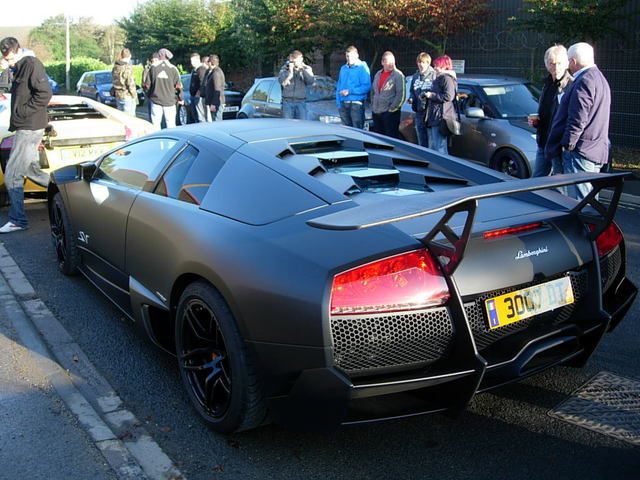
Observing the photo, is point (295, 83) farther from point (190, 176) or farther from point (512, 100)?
point (190, 176)

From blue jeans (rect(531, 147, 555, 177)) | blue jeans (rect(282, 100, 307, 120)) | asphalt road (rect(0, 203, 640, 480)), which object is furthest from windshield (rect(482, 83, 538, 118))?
asphalt road (rect(0, 203, 640, 480))

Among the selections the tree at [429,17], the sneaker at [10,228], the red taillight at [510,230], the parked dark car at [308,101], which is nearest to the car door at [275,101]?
the parked dark car at [308,101]

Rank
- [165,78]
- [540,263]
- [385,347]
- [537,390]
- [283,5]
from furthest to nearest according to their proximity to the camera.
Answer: [283,5] < [165,78] < [537,390] < [540,263] < [385,347]

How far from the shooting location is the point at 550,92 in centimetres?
688

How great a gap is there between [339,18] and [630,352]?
1620 cm

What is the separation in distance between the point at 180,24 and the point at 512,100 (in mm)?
27126

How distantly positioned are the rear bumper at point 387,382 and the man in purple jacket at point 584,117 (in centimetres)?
328

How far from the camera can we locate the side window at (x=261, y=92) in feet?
46.1

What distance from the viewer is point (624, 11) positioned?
13.4 metres

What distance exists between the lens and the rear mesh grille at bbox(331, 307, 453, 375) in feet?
9.21

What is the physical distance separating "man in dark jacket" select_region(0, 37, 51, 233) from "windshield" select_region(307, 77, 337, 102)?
6299mm

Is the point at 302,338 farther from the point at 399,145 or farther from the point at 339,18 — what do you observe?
the point at 339,18

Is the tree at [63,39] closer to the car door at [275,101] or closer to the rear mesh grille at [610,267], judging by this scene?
the car door at [275,101]

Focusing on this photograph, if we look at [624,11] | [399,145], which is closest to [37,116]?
[399,145]
